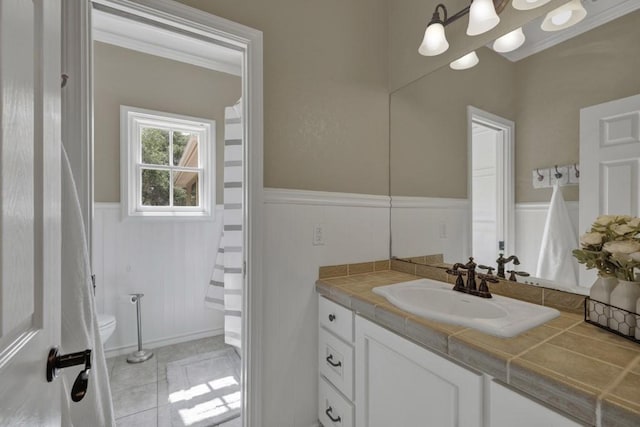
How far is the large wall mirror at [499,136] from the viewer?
3.32ft

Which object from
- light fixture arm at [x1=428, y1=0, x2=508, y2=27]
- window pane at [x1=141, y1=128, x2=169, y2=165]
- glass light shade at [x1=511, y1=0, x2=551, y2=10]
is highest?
light fixture arm at [x1=428, y1=0, x2=508, y2=27]

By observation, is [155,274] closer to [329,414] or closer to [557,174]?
[329,414]

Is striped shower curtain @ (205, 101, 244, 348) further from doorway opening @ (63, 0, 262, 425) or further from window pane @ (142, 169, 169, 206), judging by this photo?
window pane @ (142, 169, 169, 206)

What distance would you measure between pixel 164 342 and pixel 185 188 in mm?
1409

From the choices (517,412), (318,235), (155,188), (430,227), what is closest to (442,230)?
(430,227)

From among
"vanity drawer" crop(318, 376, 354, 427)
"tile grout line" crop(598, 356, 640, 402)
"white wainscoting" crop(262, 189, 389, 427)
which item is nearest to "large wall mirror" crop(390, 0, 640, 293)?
"tile grout line" crop(598, 356, 640, 402)

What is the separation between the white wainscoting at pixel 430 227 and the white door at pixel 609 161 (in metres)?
0.51

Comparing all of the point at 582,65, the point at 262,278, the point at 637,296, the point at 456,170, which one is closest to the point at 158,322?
the point at 262,278

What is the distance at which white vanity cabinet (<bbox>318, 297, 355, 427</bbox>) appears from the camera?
4.22 feet

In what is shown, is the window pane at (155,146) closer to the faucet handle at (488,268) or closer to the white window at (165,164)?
the white window at (165,164)

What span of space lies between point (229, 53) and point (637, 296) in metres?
3.04

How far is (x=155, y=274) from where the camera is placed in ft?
8.25

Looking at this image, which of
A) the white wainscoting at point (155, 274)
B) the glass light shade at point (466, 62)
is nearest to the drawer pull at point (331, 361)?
the glass light shade at point (466, 62)

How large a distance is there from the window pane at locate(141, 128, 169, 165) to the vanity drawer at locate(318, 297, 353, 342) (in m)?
2.10
